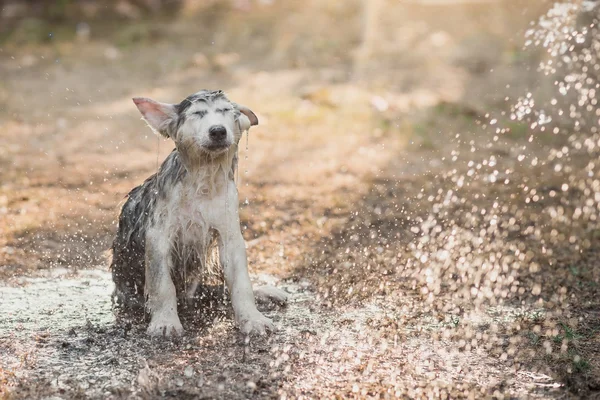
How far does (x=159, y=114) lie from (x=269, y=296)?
155 cm

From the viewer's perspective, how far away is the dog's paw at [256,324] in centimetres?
521

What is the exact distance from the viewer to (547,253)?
7262mm

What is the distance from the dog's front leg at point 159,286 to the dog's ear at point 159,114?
72 cm

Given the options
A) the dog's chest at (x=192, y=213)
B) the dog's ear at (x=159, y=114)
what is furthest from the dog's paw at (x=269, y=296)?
the dog's ear at (x=159, y=114)

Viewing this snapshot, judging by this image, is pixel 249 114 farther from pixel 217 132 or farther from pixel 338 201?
pixel 338 201

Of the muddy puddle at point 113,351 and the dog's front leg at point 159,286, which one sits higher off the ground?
the dog's front leg at point 159,286

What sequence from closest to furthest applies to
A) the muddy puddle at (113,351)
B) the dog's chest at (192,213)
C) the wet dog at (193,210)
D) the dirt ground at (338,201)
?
the muddy puddle at (113,351), the dirt ground at (338,201), the wet dog at (193,210), the dog's chest at (192,213)

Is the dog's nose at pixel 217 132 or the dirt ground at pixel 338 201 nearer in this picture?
the dirt ground at pixel 338 201

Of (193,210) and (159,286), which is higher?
(193,210)

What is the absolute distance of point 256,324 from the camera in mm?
5238

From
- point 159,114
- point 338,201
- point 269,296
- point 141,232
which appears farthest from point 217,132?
point 338,201

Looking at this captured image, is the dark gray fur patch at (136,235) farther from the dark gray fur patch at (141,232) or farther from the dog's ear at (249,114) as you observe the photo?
the dog's ear at (249,114)

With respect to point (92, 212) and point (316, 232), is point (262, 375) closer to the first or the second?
point (316, 232)

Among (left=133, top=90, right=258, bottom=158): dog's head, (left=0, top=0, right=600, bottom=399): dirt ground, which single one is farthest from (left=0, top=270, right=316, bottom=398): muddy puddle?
(left=133, top=90, right=258, bottom=158): dog's head
